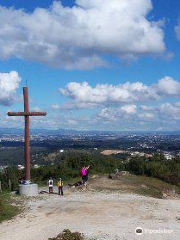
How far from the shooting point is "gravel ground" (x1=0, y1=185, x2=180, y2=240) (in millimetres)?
17797

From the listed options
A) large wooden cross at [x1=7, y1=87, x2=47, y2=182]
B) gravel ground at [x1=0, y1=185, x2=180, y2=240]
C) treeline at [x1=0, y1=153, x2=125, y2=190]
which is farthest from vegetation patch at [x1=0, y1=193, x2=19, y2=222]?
treeline at [x1=0, y1=153, x2=125, y2=190]

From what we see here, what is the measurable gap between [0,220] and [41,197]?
680 cm

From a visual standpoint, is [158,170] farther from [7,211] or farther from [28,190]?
[7,211]

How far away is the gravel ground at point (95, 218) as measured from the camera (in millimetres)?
17797

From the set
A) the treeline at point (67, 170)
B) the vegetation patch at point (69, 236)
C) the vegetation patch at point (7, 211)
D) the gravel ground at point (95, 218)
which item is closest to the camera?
the vegetation patch at point (69, 236)

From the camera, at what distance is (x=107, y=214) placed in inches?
848

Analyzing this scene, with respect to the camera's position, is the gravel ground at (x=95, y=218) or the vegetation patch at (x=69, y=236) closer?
the vegetation patch at (x=69, y=236)

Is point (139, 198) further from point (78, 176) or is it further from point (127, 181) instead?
point (78, 176)

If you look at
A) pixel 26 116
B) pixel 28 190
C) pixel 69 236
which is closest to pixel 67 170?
pixel 26 116

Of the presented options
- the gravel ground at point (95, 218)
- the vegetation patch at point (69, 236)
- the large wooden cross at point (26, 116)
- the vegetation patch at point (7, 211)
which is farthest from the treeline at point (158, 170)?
the vegetation patch at point (69, 236)

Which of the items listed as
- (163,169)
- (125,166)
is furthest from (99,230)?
(125,166)

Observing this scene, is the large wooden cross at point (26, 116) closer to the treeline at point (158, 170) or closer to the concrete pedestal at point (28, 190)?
the concrete pedestal at point (28, 190)

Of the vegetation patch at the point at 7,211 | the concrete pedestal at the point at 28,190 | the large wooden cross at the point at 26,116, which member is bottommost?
the vegetation patch at the point at 7,211

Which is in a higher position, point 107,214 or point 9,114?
point 9,114
